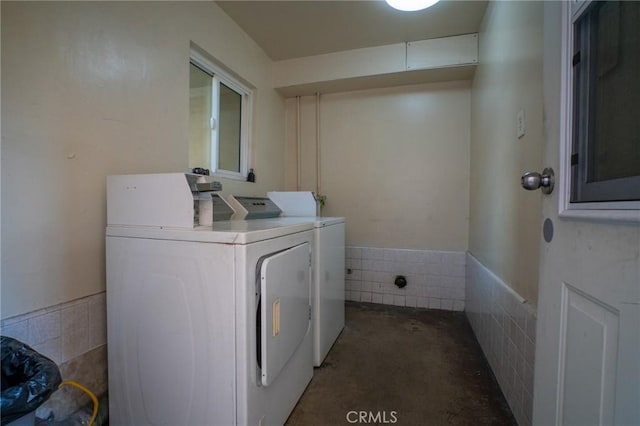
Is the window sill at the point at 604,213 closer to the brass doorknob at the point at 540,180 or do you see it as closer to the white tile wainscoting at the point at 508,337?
the brass doorknob at the point at 540,180

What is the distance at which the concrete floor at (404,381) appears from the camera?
1.44 m

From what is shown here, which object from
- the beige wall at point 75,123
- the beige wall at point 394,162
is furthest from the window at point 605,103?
the beige wall at point 394,162

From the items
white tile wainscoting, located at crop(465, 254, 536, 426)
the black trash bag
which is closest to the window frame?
white tile wainscoting, located at crop(465, 254, 536, 426)

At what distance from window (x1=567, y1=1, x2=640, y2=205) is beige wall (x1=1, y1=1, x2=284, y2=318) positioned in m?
1.77

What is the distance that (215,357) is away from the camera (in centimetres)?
106

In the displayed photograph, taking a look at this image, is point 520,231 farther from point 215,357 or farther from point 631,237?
point 215,357

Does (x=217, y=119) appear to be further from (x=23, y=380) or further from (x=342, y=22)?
(x=23, y=380)

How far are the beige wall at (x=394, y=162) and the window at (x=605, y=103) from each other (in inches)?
90.1

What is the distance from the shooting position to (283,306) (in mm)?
1283

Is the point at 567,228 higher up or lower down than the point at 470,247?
higher up

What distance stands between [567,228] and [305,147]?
2.81 m

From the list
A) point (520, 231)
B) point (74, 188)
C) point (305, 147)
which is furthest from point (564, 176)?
point (305, 147)

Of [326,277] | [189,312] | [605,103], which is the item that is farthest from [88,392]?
[605,103]

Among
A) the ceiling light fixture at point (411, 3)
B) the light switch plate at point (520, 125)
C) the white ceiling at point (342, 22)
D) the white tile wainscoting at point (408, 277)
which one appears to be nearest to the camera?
the light switch plate at point (520, 125)
